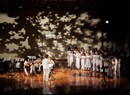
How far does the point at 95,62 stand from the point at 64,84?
15.7ft

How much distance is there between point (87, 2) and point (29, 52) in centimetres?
587

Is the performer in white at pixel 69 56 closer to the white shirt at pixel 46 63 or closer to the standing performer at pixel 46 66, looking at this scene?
the standing performer at pixel 46 66

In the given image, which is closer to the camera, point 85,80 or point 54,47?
point 85,80

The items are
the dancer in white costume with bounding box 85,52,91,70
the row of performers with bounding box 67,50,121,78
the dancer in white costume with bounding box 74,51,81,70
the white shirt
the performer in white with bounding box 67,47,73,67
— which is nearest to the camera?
the white shirt

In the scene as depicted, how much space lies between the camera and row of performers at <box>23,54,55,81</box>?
15805 millimetres

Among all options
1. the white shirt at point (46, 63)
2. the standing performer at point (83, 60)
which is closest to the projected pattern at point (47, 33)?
the standing performer at point (83, 60)

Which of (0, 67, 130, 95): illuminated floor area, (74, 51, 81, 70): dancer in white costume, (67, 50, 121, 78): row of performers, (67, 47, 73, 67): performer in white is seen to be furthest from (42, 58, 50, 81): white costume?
(67, 47, 73, 67): performer in white

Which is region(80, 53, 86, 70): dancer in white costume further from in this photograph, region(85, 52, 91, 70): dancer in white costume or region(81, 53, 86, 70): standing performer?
region(85, 52, 91, 70): dancer in white costume

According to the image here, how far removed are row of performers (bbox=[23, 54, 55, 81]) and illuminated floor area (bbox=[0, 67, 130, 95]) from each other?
456 mm

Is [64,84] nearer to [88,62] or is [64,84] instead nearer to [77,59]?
[88,62]

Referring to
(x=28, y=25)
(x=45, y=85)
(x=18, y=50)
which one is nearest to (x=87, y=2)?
(x=28, y=25)

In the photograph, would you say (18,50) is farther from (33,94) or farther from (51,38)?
(33,94)

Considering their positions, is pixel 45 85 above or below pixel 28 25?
below

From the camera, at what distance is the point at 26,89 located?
13602 mm
